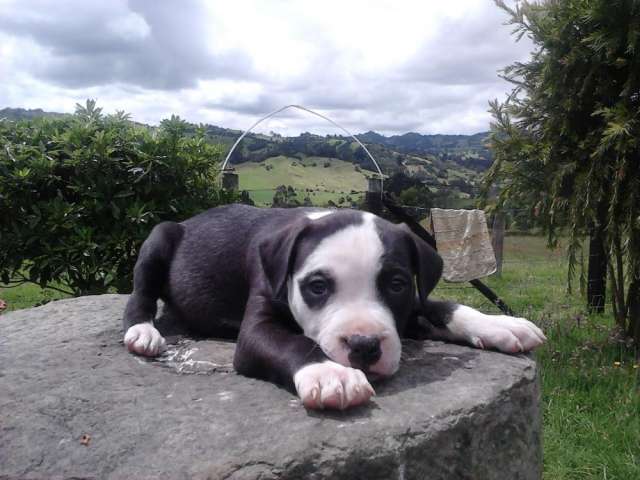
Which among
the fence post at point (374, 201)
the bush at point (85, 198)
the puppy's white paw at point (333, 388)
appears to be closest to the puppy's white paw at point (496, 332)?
the puppy's white paw at point (333, 388)

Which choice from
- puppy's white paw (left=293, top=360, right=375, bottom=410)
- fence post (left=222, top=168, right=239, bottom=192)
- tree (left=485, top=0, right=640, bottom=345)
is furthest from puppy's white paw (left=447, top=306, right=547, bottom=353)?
fence post (left=222, top=168, right=239, bottom=192)

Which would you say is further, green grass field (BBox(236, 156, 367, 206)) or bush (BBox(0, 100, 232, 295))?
green grass field (BBox(236, 156, 367, 206))

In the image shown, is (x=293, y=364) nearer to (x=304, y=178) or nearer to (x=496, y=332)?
(x=496, y=332)

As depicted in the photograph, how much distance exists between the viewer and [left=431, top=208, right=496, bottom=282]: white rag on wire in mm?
7504

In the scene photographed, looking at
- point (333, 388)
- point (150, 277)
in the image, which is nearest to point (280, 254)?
point (333, 388)

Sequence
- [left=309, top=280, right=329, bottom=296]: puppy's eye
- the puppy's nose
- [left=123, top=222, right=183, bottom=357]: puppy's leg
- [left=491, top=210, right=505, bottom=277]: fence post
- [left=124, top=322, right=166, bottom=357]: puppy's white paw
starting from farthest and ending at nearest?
[left=491, top=210, right=505, bottom=277]: fence post < [left=123, top=222, right=183, bottom=357]: puppy's leg < [left=124, top=322, right=166, bottom=357]: puppy's white paw < [left=309, top=280, right=329, bottom=296]: puppy's eye < the puppy's nose

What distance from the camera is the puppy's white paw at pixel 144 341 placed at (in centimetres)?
338

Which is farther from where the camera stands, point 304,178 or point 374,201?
point 304,178

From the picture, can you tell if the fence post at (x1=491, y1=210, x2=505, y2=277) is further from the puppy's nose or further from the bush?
the puppy's nose

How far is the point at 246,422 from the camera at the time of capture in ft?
7.73

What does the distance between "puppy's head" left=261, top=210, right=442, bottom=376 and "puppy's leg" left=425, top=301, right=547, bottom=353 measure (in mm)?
415

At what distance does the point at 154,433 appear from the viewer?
2.31m

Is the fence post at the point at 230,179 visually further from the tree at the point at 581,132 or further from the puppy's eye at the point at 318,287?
the puppy's eye at the point at 318,287

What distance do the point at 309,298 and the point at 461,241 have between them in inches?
199
